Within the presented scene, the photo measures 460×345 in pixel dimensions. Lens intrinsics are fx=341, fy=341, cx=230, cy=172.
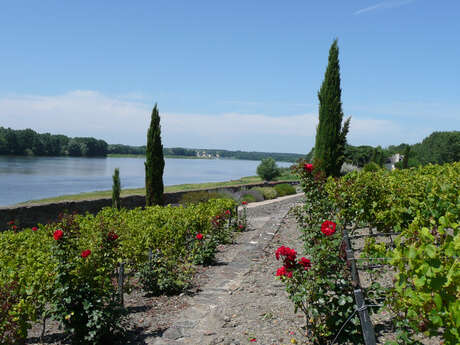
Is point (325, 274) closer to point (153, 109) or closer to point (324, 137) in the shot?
point (324, 137)

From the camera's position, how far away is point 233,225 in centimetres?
1199

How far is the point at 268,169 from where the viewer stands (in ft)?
121

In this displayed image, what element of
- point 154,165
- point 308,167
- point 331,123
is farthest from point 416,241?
point 154,165

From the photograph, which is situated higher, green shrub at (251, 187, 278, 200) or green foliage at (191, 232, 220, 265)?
green foliage at (191, 232, 220, 265)

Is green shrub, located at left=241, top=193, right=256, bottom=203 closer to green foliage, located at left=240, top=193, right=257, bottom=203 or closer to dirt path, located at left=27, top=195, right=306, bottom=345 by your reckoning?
green foliage, located at left=240, top=193, right=257, bottom=203

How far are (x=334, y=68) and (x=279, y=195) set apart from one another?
1218 centimetres

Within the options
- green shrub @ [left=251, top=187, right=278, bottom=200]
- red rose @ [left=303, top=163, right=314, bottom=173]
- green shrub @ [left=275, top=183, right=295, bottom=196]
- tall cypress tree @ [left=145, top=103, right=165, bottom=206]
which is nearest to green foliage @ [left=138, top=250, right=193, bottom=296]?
red rose @ [left=303, top=163, right=314, bottom=173]

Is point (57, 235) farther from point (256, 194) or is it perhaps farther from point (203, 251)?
point (256, 194)

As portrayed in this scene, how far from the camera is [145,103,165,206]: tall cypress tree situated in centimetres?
1677

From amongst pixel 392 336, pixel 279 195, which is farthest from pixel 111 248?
pixel 279 195

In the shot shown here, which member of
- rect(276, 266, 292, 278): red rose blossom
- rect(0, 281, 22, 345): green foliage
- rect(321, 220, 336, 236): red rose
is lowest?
rect(0, 281, 22, 345): green foliage

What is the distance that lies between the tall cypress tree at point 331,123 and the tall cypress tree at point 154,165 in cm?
792

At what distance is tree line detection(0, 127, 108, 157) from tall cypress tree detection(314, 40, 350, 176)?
→ 86.3 metres

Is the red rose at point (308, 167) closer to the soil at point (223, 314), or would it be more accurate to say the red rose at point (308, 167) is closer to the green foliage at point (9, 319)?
the soil at point (223, 314)
